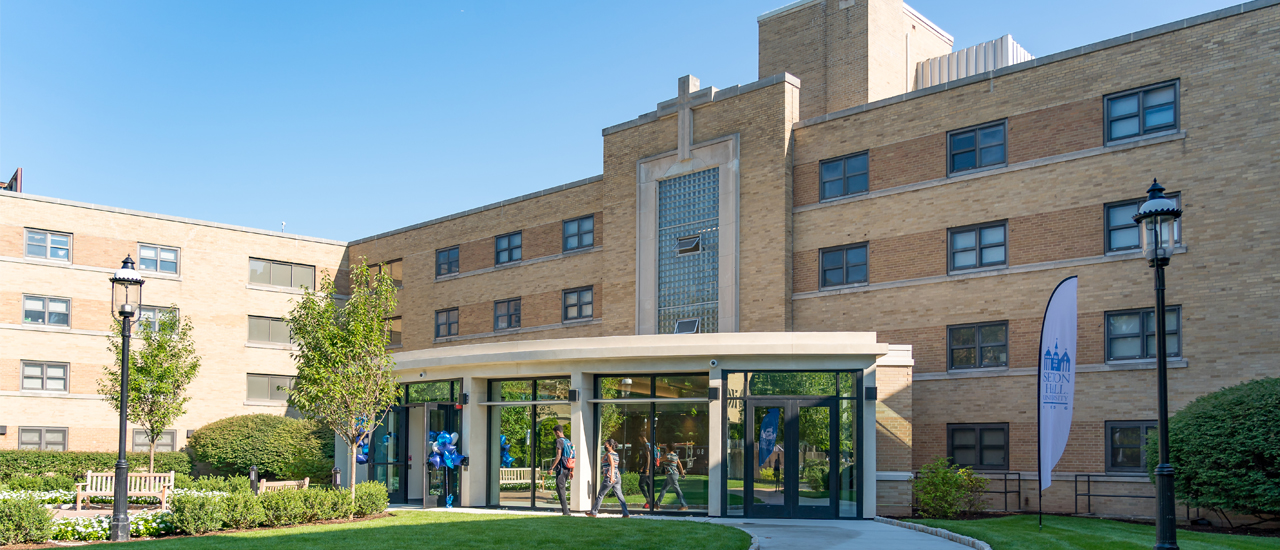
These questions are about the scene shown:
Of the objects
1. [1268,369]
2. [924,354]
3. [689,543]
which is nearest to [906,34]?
[924,354]

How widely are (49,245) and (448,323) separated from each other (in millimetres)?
15271

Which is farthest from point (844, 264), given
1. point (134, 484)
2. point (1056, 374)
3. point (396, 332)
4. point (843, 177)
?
point (396, 332)

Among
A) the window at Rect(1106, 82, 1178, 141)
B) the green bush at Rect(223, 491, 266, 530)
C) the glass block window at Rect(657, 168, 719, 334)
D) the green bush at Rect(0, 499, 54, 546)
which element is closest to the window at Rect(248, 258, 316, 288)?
the glass block window at Rect(657, 168, 719, 334)

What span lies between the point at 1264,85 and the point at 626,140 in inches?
746

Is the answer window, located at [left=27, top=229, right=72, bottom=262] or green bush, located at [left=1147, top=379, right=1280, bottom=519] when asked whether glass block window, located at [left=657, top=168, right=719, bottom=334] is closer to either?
green bush, located at [left=1147, top=379, right=1280, bottom=519]

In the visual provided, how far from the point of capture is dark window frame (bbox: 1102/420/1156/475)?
2446cm

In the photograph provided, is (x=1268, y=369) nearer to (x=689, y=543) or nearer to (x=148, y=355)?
(x=689, y=543)

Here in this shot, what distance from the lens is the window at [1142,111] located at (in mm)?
24875

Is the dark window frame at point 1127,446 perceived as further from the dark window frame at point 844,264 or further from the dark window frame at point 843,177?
the dark window frame at point 843,177

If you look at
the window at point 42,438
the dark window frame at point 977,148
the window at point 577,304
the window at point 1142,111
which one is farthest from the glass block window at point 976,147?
the window at point 42,438

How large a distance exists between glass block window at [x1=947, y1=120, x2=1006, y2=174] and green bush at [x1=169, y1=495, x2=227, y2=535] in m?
20.2

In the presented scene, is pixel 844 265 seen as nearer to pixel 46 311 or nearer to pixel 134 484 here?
pixel 134 484

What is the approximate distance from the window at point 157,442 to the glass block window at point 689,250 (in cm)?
2122

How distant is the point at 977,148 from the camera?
2814 cm
